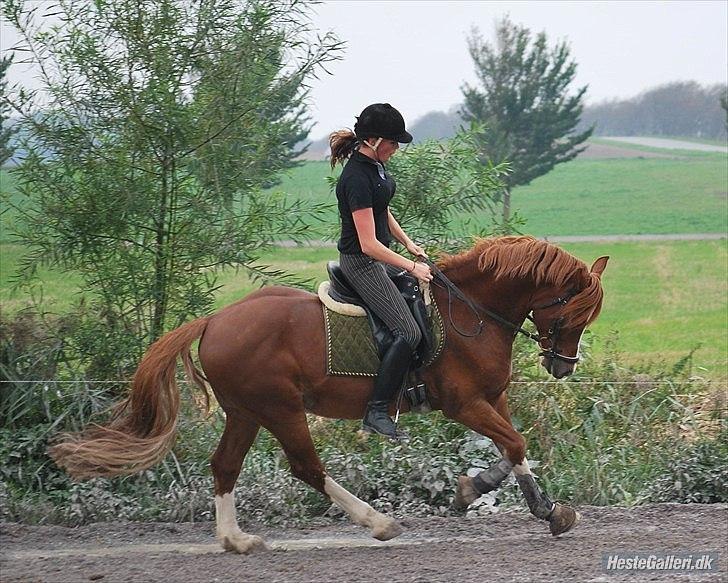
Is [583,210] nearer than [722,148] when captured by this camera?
Yes

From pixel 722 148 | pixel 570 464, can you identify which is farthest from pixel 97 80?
pixel 722 148

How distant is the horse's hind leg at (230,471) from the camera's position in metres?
6.16

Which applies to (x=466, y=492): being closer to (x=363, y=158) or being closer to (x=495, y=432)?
(x=495, y=432)

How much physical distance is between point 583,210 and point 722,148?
84.0ft

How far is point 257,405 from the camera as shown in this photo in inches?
239

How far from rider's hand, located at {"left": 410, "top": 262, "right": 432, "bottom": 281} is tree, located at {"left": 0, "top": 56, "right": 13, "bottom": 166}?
4.08 metres

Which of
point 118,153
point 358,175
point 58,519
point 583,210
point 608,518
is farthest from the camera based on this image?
point 583,210

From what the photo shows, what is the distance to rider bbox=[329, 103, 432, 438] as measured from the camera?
589 centimetres

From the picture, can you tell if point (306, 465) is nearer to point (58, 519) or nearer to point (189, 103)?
point (58, 519)

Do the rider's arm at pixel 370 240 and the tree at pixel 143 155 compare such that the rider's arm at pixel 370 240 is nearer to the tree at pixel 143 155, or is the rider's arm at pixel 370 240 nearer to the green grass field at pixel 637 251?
the tree at pixel 143 155

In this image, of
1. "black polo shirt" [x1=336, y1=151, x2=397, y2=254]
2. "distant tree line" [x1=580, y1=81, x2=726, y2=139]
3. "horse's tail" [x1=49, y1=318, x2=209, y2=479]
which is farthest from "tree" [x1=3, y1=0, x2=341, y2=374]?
"distant tree line" [x1=580, y1=81, x2=726, y2=139]

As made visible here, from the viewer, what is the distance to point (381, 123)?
19.6 feet

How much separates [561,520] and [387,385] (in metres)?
1.34

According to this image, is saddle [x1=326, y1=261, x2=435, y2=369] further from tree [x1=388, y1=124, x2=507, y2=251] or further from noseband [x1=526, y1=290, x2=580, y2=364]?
tree [x1=388, y1=124, x2=507, y2=251]
